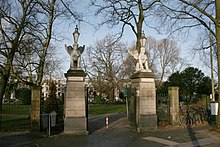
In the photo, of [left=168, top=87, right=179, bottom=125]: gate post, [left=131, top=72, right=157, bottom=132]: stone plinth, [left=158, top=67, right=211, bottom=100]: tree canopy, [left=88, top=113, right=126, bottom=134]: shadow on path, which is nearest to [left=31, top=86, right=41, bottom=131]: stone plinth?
[left=88, top=113, right=126, bottom=134]: shadow on path

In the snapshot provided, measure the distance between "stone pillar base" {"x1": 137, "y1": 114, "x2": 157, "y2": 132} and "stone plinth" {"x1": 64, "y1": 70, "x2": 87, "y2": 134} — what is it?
3.30 metres

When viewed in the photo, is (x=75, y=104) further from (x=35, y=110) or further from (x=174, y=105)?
(x=174, y=105)

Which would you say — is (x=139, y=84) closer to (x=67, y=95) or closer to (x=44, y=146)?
(x=67, y=95)

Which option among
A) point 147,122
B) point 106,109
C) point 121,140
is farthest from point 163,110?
point 106,109

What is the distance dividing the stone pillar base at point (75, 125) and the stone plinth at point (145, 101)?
3.29 m

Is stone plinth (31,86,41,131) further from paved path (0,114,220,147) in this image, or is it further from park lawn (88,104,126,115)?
park lawn (88,104,126,115)

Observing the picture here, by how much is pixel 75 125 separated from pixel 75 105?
1.09 meters

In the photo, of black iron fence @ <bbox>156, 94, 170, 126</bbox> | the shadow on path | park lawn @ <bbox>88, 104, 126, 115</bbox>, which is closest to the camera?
the shadow on path

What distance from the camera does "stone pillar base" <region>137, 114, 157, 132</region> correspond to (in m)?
16.1

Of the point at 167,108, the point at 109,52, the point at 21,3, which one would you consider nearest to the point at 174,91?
the point at 167,108

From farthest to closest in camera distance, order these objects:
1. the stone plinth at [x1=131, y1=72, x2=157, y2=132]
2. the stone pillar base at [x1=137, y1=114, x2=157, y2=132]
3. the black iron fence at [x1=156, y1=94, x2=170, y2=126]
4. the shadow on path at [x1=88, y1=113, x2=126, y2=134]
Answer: the black iron fence at [x1=156, y1=94, x2=170, y2=126]
the shadow on path at [x1=88, y1=113, x2=126, y2=134]
the stone plinth at [x1=131, y1=72, x2=157, y2=132]
the stone pillar base at [x1=137, y1=114, x2=157, y2=132]

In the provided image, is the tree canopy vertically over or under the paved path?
over

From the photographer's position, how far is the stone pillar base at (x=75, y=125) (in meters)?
15.0

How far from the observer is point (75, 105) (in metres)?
15.2
